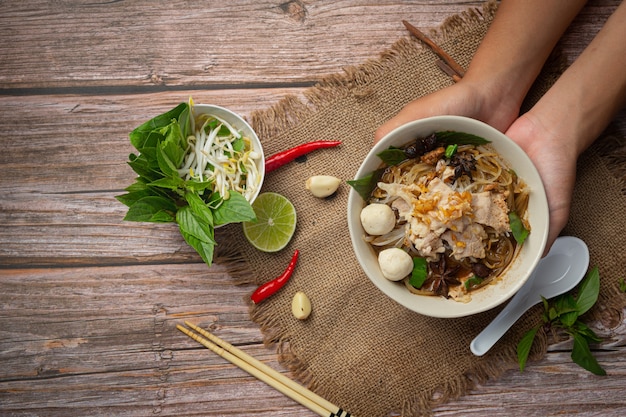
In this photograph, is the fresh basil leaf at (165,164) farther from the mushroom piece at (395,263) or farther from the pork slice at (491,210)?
the pork slice at (491,210)

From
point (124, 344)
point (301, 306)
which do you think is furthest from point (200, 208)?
point (124, 344)

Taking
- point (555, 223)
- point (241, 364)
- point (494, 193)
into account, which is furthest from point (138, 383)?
point (555, 223)

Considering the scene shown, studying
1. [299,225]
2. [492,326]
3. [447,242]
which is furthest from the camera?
[299,225]

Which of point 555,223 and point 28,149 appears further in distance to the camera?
point 28,149

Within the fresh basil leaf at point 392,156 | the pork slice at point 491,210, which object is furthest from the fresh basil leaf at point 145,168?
the pork slice at point 491,210

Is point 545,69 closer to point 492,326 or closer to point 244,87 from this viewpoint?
point 492,326

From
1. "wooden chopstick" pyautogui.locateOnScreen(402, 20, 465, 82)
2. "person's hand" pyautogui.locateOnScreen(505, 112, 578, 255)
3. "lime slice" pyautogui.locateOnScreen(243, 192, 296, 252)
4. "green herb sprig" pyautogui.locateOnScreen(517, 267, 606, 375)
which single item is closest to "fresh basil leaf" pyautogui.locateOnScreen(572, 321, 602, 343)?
"green herb sprig" pyautogui.locateOnScreen(517, 267, 606, 375)

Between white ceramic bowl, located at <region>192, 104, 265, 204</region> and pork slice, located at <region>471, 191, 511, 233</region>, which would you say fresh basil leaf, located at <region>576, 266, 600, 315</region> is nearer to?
pork slice, located at <region>471, 191, 511, 233</region>

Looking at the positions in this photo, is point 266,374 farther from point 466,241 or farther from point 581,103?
point 581,103
